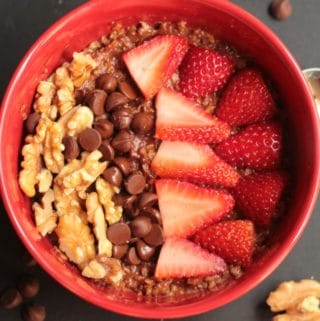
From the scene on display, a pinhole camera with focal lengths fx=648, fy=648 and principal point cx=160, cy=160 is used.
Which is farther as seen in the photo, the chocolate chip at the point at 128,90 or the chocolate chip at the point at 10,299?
the chocolate chip at the point at 10,299

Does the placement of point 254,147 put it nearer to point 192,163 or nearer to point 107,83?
point 192,163

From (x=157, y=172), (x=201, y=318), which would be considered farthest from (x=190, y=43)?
(x=201, y=318)

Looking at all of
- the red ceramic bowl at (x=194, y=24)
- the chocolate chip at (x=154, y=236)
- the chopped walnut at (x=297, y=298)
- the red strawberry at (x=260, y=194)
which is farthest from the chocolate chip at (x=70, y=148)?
the chopped walnut at (x=297, y=298)

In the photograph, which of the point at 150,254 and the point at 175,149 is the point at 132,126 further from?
the point at 150,254

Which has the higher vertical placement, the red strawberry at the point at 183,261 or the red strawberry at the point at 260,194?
the red strawberry at the point at 260,194

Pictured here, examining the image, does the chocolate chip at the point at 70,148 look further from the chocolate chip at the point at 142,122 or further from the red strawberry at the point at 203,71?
the red strawberry at the point at 203,71

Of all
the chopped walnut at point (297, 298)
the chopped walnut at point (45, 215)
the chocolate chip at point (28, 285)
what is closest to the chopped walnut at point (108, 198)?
the chopped walnut at point (45, 215)

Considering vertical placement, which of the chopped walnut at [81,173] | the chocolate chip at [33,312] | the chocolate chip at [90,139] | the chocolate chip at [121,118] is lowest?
the chocolate chip at [33,312]

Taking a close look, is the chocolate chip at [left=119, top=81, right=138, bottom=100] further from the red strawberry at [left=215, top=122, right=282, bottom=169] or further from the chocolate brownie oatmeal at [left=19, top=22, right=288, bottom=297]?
the red strawberry at [left=215, top=122, right=282, bottom=169]
